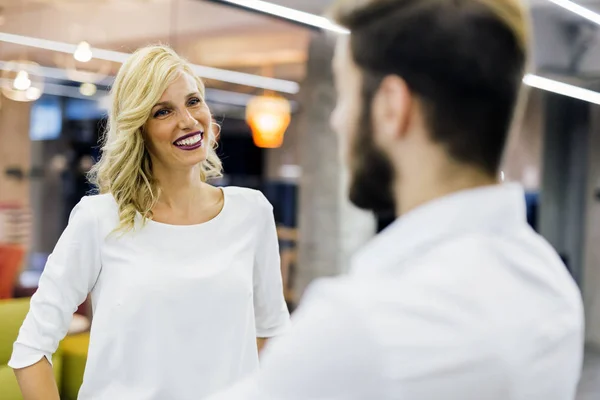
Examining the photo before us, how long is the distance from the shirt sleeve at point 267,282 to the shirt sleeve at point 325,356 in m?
1.23

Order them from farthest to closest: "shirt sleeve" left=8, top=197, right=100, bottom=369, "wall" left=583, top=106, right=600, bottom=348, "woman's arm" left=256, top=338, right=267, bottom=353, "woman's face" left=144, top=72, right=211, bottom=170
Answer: "wall" left=583, top=106, right=600, bottom=348 → "woman's arm" left=256, top=338, right=267, bottom=353 → "woman's face" left=144, top=72, right=211, bottom=170 → "shirt sleeve" left=8, top=197, right=100, bottom=369

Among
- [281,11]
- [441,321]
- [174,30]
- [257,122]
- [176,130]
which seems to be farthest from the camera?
[257,122]

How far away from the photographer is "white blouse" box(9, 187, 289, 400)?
5.52 feet

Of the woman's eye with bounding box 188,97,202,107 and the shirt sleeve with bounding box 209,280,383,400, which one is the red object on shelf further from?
the shirt sleeve with bounding box 209,280,383,400

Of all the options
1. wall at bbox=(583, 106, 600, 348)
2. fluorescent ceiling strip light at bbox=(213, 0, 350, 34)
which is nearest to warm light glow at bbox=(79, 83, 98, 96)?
fluorescent ceiling strip light at bbox=(213, 0, 350, 34)

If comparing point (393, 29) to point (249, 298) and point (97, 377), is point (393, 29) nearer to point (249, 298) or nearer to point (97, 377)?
point (249, 298)

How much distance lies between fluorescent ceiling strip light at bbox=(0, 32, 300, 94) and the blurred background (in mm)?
10

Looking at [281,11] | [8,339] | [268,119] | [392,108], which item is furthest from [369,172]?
[268,119]

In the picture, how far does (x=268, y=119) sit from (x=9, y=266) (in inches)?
100.0

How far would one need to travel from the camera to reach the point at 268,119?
18.7ft

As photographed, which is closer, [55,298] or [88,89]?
[55,298]

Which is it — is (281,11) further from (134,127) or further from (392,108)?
(392,108)

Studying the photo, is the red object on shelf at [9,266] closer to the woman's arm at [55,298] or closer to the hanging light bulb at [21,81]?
the hanging light bulb at [21,81]

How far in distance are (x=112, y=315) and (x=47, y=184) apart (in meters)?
2.50
